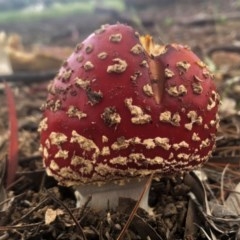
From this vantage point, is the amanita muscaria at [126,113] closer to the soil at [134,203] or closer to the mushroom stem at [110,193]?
the mushroom stem at [110,193]

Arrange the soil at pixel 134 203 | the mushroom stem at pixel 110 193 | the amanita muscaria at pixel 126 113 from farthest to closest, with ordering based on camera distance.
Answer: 1. the mushroom stem at pixel 110 193
2. the soil at pixel 134 203
3. the amanita muscaria at pixel 126 113

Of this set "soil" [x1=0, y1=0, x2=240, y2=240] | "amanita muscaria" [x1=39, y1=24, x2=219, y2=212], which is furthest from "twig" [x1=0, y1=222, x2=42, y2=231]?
"amanita muscaria" [x1=39, y1=24, x2=219, y2=212]

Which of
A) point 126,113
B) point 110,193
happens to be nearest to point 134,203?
point 110,193

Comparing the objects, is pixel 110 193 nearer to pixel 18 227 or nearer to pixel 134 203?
pixel 134 203

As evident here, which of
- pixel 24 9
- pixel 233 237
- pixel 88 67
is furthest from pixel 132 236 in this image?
pixel 24 9

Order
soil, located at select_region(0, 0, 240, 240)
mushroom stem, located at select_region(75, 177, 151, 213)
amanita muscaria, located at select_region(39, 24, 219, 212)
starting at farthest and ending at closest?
mushroom stem, located at select_region(75, 177, 151, 213) < soil, located at select_region(0, 0, 240, 240) < amanita muscaria, located at select_region(39, 24, 219, 212)

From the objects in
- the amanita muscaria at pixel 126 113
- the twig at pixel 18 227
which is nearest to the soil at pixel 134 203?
the twig at pixel 18 227

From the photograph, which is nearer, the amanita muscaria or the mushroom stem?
the amanita muscaria

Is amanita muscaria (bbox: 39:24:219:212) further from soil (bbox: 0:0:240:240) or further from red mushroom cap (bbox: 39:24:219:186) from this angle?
soil (bbox: 0:0:240:240)
